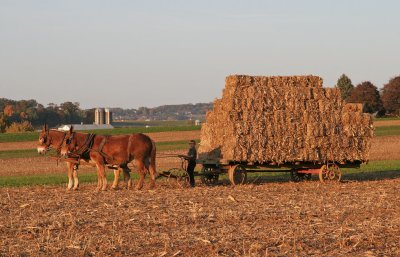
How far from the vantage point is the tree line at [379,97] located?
88.6 m

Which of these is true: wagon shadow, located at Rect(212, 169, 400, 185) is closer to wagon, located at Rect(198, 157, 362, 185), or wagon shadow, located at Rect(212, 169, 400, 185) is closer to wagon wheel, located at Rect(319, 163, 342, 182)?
wagon, located at Rect(198, 157, 362, 185)

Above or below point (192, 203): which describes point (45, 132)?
above

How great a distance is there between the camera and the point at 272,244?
11.4 m

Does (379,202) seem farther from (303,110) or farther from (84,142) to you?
(84,142)

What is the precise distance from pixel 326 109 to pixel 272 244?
37.4 ft

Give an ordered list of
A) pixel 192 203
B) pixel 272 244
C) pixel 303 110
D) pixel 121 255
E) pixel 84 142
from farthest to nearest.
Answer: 1. pixel 303 110
2. pixel 84 142
3. pixel 192 203
4. pixel 272 244
5. pixel 121 255

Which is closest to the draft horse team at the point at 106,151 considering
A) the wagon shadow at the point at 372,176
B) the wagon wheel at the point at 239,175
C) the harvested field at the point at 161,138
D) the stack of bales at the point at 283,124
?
the stack of bales at the point at 283,124

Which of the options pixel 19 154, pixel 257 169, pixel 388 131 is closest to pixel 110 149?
pixel 257 169

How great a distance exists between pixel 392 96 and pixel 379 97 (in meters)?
1.62

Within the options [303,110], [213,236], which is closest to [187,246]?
[213,236]

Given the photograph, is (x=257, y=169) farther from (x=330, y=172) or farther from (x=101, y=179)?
(x=101, y=179)

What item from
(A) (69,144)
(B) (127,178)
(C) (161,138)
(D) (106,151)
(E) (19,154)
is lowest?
(E) (19,154)

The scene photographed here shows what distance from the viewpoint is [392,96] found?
89938 mm

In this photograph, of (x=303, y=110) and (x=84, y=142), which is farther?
(x=303, y=110)
